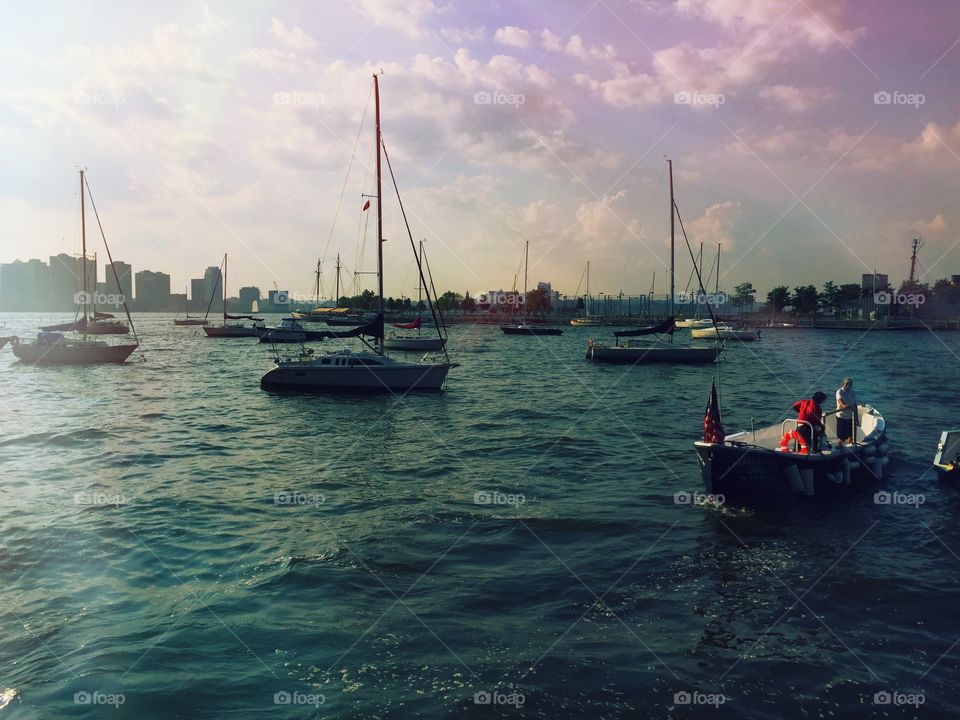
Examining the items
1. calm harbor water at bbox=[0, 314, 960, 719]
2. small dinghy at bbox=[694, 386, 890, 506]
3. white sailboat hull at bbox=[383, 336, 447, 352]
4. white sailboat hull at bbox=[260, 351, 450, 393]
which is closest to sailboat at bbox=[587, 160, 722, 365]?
white sailboat hull at bbox=[383, 336, 447, 352]

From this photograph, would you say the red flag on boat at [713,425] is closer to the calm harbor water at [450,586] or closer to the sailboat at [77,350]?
the calm harbor water at [450,586]

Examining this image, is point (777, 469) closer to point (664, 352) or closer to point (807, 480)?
point (807, 480)

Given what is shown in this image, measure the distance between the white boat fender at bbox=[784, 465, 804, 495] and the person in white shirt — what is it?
7.46ft

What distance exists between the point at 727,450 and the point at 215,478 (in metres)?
13.2

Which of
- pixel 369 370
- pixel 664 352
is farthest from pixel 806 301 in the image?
pixel 369 370

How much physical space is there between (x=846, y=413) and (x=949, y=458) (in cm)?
366

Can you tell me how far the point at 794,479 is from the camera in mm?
14547

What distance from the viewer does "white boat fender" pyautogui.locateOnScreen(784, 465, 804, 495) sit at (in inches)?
567

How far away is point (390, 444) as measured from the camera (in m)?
22.8

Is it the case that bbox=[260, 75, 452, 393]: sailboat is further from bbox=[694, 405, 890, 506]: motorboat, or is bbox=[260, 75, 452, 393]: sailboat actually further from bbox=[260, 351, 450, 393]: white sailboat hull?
bbox=[694, 405, 890, 506]: motorboat

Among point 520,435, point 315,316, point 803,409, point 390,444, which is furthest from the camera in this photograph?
point 315,316

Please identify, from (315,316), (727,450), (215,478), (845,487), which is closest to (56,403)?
(215,478)

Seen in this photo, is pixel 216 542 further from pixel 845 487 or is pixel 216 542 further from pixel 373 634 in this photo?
pixel 845 487

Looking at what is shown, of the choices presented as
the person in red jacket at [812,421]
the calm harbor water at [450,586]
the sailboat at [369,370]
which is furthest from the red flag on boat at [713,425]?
the sailboat at [369,370]
